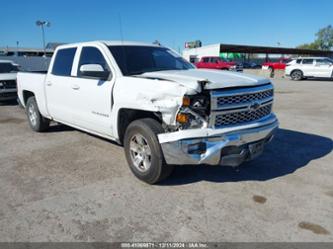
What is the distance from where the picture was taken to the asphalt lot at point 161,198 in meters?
2.95

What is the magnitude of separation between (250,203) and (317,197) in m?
0.89


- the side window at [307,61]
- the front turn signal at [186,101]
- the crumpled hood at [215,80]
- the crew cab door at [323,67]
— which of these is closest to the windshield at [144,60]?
the crumpled hood at [215,80]

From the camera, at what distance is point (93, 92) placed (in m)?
4.66

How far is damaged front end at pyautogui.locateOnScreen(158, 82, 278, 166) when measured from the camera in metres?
3.43

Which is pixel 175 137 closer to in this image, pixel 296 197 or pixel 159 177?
pixel 159 177

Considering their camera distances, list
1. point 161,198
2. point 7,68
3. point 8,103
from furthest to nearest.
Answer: point 7,68 < point 8,103 < point 161,198

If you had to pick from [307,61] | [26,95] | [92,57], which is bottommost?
→ [26,95]

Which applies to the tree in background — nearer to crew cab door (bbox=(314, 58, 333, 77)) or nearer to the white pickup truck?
crew cab door (bbox=(314, 58, 333, 77))

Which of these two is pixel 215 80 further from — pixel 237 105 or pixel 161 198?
pixel 161 198

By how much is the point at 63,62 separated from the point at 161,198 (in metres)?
3.50

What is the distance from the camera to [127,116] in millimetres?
4289

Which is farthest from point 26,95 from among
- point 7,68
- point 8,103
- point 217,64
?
point 217,64

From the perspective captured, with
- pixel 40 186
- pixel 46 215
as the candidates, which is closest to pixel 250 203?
pixel 46 215

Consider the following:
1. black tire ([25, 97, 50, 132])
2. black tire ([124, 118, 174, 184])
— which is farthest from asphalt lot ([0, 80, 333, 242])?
black tire ([25, 97, 50, 132])
